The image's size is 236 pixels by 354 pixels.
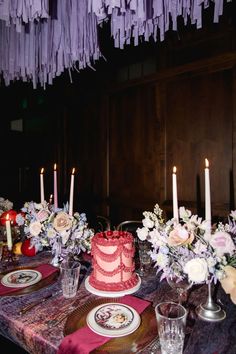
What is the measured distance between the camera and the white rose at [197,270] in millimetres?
932

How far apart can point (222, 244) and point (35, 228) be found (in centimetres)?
94

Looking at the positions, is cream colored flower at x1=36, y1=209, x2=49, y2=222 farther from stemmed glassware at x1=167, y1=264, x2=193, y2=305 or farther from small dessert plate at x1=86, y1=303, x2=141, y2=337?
stemmed glassware at x1=167, y1=264, x2=193, y2=305

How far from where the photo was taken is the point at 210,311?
1004mm

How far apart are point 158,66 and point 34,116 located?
2.14 meters

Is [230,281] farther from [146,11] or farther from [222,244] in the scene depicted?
[146,11]

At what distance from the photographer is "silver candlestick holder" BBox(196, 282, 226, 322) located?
3.22 ft

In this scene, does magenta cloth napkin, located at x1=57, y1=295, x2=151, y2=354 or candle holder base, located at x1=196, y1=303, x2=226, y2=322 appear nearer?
magenta cloth napkin, located at x1=57, y1=295, x2=151, y2=354

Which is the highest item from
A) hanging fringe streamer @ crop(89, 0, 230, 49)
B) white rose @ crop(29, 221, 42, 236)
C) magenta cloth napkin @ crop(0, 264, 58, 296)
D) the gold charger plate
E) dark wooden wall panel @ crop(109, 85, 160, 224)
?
hanging fringe streamer @ crop(89, 0, 230, 49)

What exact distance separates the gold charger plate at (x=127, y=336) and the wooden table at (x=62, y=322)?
0.09 feet

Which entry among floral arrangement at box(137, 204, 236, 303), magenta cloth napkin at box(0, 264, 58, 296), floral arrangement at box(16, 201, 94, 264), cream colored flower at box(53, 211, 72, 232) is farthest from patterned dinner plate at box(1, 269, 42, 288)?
floral arrangement at box(137, 204, 236, 303)

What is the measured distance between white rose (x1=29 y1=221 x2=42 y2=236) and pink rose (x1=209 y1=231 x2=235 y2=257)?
35.2 inches

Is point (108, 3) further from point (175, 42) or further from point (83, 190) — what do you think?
point (83, 190)

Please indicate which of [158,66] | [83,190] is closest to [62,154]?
[83,190]

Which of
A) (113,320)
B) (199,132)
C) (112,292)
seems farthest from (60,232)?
(199,132)
